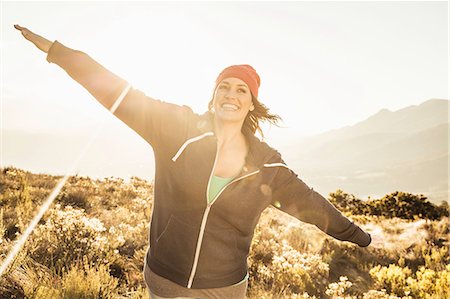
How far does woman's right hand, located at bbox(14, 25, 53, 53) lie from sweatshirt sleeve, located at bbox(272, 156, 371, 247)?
1.96 metres

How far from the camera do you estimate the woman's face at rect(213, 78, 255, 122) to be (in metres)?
2.91

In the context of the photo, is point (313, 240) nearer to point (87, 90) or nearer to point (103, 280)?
point (103, 280)

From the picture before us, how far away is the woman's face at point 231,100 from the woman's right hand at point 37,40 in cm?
135

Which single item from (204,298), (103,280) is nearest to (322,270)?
(103,280)

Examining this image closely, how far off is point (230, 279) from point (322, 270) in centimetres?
461

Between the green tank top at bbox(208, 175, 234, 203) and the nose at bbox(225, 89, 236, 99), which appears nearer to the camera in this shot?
the green tank top at bbox(208, 175, 234, 203)

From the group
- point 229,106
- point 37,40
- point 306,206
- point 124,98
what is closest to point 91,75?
point 124,98

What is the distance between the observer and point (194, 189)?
2475 mm

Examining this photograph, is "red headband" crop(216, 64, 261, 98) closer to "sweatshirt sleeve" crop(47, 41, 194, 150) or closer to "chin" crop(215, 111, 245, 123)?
"chin" crop(215, 111, 245, 123)

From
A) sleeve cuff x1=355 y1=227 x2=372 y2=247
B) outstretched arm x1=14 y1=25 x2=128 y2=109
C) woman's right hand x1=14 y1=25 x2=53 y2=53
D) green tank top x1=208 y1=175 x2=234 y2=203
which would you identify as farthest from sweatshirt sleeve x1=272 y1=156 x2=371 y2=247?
woman's right hand x1=14 y1=25 x2=53 y2=53

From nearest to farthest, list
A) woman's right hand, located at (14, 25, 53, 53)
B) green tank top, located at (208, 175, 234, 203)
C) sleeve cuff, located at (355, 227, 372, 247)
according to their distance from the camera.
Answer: woman's right hand, located at (14, 25, 53, 53) → green tank top, located at (208, 175, 234, 203) → sleeve cuff, located at (355, 227, 372, 247)

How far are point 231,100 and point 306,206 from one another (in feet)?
3.67

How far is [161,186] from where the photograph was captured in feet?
8.68

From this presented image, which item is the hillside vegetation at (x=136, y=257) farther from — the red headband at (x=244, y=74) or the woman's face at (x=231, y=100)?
the red headband at (x=244, y=74)
